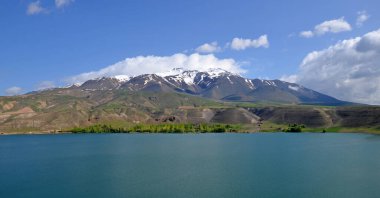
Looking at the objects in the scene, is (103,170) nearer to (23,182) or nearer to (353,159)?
(23,182)

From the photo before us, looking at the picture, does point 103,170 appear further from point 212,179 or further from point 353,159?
point 353,159

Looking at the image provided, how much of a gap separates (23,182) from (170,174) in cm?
3593

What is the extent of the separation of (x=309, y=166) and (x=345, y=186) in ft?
99.7

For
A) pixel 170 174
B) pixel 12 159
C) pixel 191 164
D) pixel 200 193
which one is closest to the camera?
pixel 200 193

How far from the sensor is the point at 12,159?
15062 cm

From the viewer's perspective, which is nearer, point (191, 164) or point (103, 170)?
point (103, 170)

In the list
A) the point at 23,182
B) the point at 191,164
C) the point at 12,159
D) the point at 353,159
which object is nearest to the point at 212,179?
the point at 191,164

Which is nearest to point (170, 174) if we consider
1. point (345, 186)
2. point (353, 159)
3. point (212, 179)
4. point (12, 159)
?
point (212, 179)

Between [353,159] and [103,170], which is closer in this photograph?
[103,170]

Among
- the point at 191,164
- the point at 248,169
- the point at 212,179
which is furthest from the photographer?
the point at 191,164

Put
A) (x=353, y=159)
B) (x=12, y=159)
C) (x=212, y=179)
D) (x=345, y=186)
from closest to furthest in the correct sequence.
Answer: (x=345, y=186) < (x=212, y=179) < (x=353, y=159) < (x=12, y=159)

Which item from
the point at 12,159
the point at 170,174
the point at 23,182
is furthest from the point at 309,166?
the point at 12,159

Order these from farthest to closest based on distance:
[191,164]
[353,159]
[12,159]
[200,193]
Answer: [12,159] → [353,159] → [191,164] → [200,193]

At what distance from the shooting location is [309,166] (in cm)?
12031
